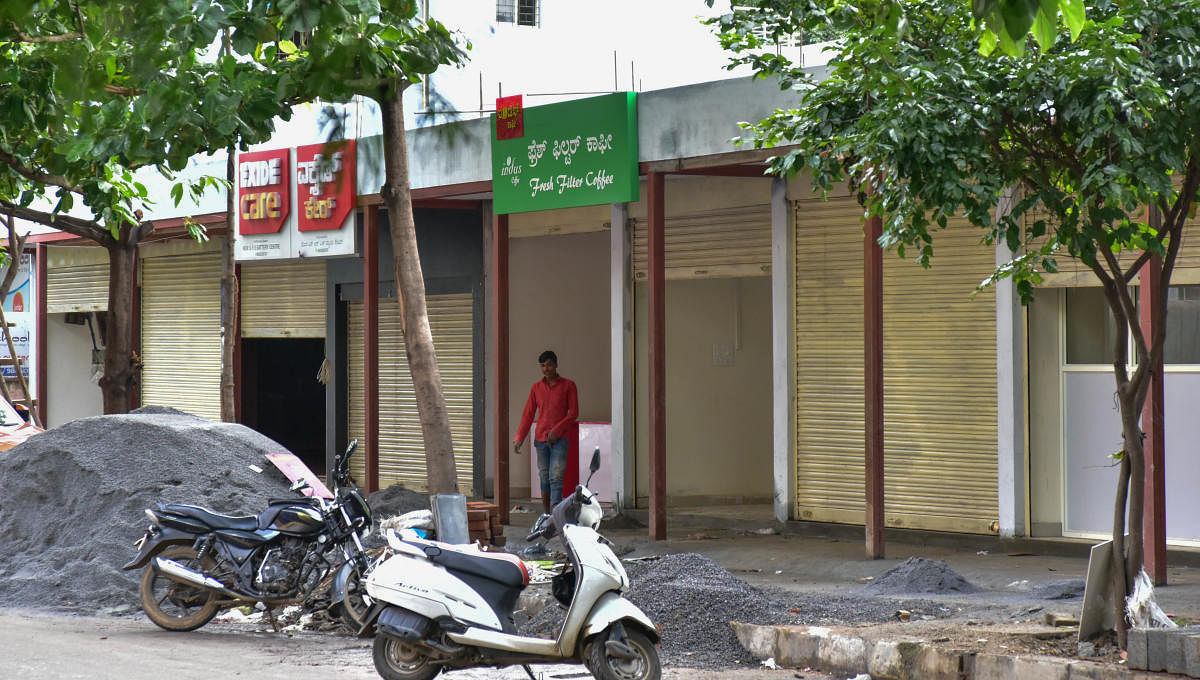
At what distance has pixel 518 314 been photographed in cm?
1822

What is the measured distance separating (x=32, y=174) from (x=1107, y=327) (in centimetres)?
921

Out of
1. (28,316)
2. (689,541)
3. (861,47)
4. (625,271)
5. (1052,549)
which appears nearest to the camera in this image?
(861,47)

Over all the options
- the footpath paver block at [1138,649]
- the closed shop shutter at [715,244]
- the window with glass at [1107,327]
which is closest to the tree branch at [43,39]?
the footpath paver block at [1138,649]

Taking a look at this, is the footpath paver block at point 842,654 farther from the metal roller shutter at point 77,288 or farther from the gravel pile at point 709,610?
the metal roller shutter at point 77,288

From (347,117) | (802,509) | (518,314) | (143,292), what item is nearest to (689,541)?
(802,509)

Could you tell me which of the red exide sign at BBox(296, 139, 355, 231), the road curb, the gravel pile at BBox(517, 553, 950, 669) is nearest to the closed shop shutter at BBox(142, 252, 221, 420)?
the red exide sign at BBox(296, 139, 355, 231)

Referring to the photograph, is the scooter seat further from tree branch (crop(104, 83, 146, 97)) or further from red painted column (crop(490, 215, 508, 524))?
red painted column (crop(490, 215, 508, 524))

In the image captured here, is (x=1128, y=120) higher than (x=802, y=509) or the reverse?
higher

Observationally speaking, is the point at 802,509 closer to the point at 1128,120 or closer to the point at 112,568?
the point at 112,568

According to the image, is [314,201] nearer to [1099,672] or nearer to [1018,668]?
[1018,668]

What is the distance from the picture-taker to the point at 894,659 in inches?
315

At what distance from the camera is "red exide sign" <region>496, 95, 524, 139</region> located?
1473 cm

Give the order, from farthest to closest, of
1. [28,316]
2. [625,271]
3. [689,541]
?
[28,316]
[625,271]
[689,541]

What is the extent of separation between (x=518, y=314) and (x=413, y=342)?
22.0 ft
